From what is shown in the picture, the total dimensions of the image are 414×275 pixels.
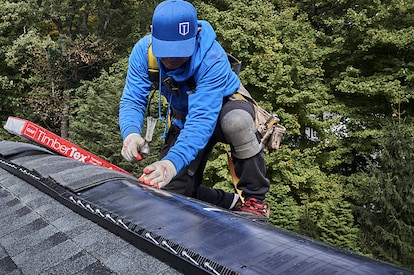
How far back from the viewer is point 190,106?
282cm

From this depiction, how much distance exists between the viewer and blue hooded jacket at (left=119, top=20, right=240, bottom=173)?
271cm

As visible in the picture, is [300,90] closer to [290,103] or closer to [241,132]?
[290,103]

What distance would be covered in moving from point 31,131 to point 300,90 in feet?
41.6

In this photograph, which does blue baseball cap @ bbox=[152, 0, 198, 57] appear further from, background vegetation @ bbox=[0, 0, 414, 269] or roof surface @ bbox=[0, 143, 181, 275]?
background vegetation @ bbox=[0, 0, 414, 269]

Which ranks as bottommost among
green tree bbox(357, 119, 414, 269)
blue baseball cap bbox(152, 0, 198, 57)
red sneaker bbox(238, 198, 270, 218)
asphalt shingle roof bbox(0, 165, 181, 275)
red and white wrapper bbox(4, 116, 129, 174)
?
green tree bbox(357, 119, 414, 269)

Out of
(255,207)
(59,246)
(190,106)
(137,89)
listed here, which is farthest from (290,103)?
(59,246)

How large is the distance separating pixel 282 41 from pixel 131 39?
6163 millimetres

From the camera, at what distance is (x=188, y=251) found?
1546mm

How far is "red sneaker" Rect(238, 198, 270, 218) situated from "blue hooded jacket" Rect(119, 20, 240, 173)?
0.79 meters

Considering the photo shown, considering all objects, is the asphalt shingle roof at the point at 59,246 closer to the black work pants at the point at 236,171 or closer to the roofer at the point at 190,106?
the roofer at the point at 190,106

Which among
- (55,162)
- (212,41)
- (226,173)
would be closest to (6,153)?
(55,162)

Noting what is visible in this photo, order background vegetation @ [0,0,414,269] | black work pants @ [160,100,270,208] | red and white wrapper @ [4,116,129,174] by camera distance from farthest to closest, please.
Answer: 1. background vegetation @ [0,0,414,269]
2. red and white wrapper @ [4,116,129,174]
3. black work pants @ [160,100,270,208]

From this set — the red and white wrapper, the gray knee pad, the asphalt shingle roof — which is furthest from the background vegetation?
the asphalt shingle roof

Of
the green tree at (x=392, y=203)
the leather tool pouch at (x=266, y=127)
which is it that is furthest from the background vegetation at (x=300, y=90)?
the leather tool pouch at (x=266, y=127)
